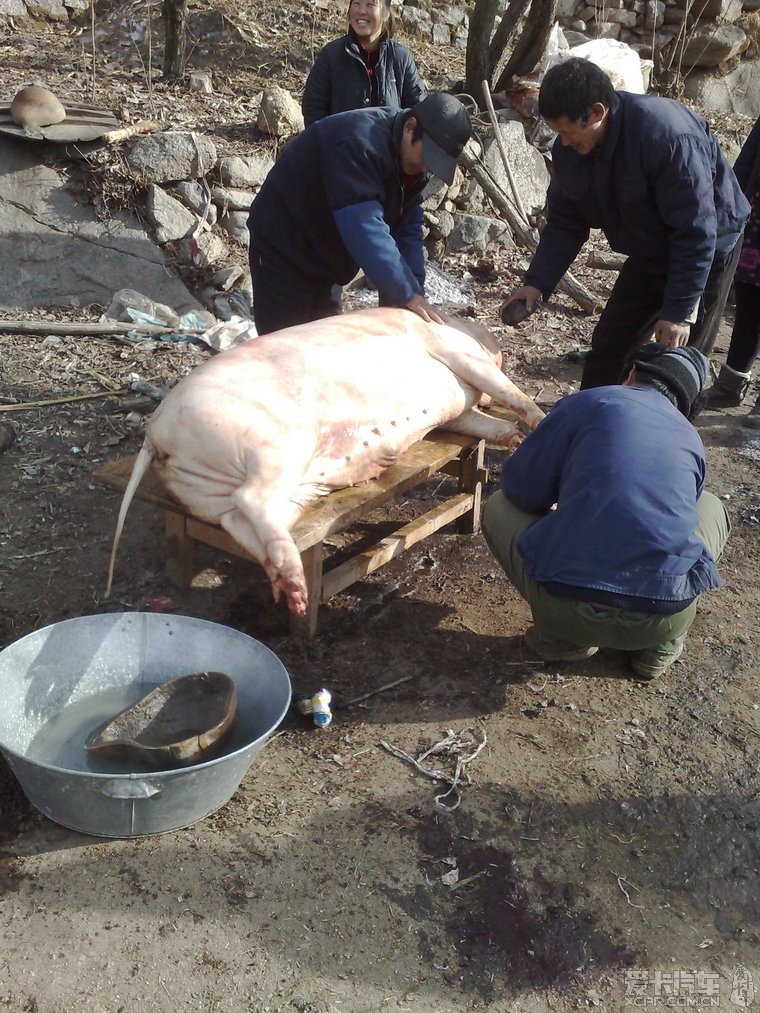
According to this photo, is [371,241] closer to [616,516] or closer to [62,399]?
[616,516]

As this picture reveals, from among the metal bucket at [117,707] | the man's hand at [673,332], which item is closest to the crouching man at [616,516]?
the man's hand at [673,332]

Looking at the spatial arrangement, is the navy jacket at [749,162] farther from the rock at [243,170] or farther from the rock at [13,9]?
the rock at [13,9]

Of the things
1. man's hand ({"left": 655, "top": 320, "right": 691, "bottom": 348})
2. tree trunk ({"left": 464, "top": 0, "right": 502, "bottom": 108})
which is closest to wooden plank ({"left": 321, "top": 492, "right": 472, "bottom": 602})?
man's hand ({"left": 655, "top": 320, "right": 691, "bottom": 348})

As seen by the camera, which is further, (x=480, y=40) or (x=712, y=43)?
(x=712, y=43)

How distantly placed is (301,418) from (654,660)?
5.52 feet

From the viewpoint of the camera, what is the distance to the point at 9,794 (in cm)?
280

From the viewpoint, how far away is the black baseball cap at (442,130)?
3.72 meters

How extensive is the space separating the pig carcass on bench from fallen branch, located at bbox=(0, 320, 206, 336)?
7.75 feet

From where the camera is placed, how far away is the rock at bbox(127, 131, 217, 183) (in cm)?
660

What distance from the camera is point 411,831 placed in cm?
284

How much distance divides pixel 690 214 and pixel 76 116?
4.69m

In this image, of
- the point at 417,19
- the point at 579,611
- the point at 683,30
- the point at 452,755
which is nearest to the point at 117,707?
the point at 452,755

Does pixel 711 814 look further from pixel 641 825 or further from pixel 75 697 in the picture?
pixel 75 697

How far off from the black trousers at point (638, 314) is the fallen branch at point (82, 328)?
2.73 meters
